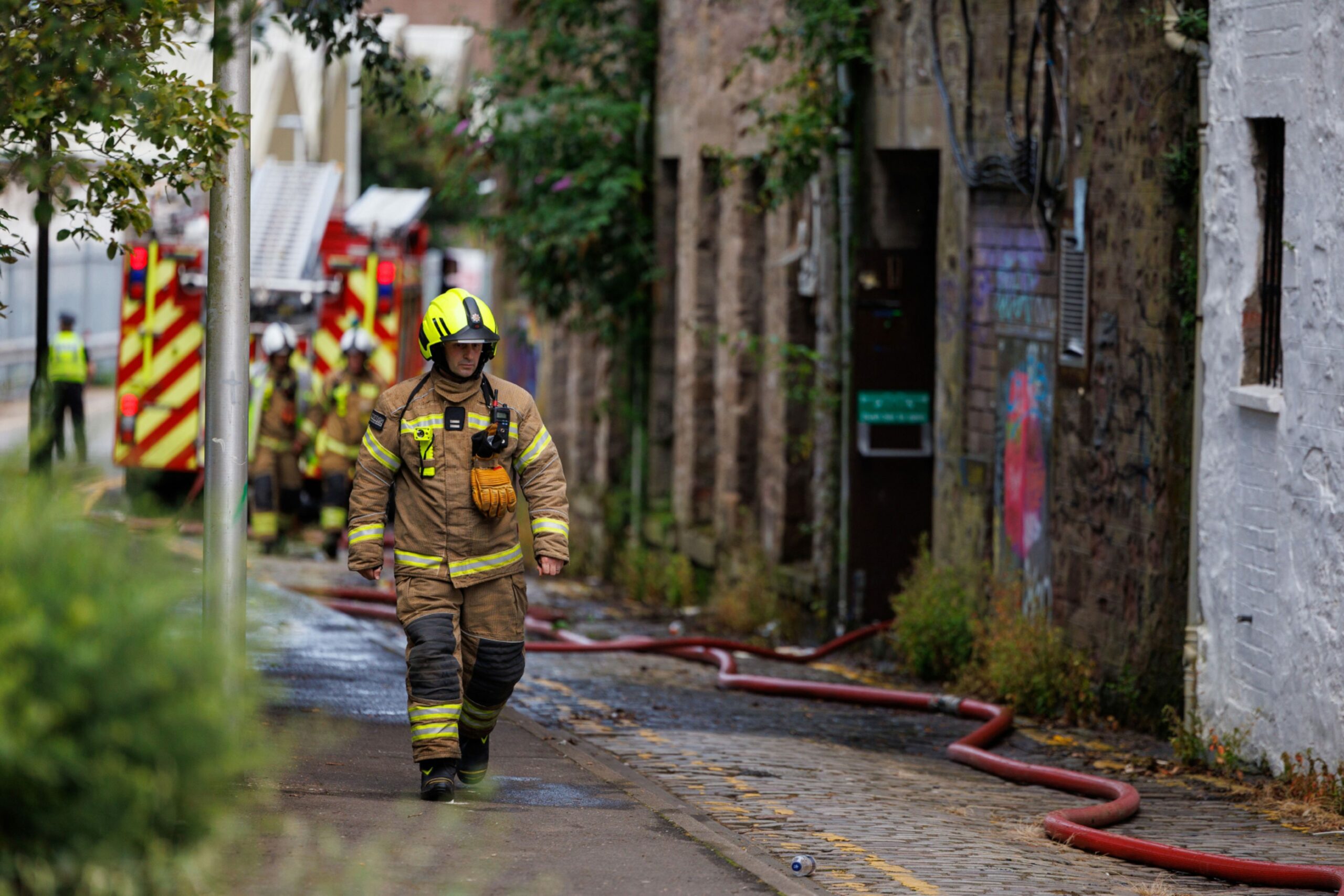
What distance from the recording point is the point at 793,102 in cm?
1440

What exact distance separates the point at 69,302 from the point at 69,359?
17369 millimetres

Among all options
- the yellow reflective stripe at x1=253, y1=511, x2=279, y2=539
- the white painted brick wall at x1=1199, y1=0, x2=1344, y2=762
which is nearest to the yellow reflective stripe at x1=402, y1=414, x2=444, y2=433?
the white painted brick wall at x1=1199, y1=0, x2=1344, y2=762

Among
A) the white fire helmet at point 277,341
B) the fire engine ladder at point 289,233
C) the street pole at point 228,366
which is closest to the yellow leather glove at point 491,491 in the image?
the street pole at point 228,366

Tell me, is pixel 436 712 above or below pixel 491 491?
below

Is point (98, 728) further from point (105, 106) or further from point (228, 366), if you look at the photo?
point (228, 366)

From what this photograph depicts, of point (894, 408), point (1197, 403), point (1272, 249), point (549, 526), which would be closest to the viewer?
point (549, 526)

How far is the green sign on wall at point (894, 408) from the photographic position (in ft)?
42.7

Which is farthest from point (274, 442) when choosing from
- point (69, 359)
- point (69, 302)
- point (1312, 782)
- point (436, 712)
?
point (69, 302)

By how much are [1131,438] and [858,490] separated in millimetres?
3540

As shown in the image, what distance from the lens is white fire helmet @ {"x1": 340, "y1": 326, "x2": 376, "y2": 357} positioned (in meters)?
16.7

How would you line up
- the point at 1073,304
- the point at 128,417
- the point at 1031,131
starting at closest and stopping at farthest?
the point at 1073,304 < the point at 1031,131 < the point at 128,417

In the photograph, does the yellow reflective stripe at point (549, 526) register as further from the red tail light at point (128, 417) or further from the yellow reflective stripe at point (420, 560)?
the red tail light at point (128, 417)

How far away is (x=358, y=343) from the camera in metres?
16.9

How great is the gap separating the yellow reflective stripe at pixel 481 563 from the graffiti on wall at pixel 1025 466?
4610 mm
